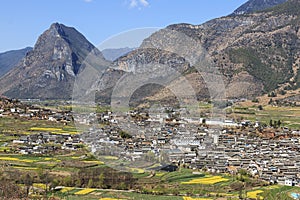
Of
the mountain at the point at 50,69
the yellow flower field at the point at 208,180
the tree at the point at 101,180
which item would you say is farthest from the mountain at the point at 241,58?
the tree at the point at 101,180

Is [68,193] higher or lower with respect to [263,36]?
lower

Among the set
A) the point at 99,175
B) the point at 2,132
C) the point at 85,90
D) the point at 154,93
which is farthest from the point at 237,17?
the point at 99,175

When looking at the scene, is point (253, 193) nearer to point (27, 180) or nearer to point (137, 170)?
point (137, 170)

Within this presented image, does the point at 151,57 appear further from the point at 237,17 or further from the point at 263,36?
the point at 237,17

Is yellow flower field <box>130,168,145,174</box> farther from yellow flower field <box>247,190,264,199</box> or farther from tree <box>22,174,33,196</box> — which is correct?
yellow flower field <box>247,190,264,199</box>

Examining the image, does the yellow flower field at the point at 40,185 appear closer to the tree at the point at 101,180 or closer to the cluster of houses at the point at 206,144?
the tree at the point at 101,180

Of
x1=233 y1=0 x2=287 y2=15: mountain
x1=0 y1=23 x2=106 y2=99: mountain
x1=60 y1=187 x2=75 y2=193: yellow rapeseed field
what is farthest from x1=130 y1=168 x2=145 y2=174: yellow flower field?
x1=233 y1=0 x2=287 y2=15: mountain
